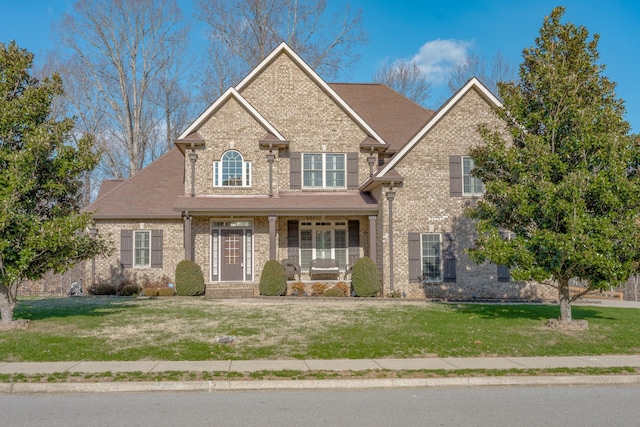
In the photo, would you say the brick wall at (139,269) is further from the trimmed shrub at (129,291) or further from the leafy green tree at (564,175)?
the leafy green tree at (564,175)

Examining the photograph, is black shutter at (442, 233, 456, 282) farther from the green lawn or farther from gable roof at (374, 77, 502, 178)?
the green lawn

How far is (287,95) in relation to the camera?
25.4 metres

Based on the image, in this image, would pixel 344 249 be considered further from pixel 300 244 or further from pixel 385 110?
pixel 385 110

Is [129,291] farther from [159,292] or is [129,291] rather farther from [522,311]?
[522,311]

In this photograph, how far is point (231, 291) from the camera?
22.5m

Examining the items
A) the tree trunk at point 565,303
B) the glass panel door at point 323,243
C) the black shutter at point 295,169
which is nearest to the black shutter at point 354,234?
the glass panel door at point 323,243

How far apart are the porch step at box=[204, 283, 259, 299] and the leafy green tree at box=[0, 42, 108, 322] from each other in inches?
327

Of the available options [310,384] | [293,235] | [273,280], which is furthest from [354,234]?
[310,384]

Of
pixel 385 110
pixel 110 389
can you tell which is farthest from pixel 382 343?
pixel 385 110

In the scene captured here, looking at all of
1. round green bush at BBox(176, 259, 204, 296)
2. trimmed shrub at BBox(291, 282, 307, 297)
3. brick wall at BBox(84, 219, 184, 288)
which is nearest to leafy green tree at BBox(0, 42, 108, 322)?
round green bush at BBox(176, 259, 204, 296)

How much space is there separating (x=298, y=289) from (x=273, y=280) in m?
1.39

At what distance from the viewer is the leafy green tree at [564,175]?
1252cm

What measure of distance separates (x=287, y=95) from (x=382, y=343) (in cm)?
A: 1626

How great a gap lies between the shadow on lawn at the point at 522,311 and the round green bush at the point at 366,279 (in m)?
3.73
